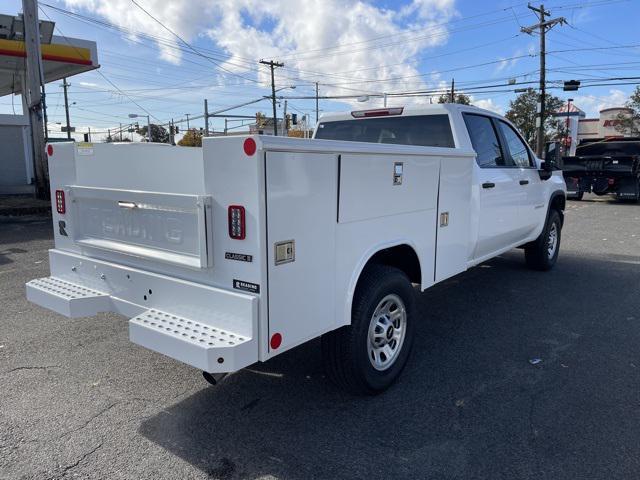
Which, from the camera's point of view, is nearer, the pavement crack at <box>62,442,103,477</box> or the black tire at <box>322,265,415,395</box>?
the pavement crack at <box>62,442,103,477</box>

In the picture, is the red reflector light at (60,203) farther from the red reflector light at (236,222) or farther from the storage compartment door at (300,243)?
the storage compartment door at (300,243)

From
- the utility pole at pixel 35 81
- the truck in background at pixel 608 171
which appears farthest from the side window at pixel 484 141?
the truck in background at pixel 608 171

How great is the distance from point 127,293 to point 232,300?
3.38 ft

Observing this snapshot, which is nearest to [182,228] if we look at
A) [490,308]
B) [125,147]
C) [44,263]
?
[125,147]

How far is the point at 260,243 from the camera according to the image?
260 centimetres

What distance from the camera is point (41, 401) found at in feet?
11.4

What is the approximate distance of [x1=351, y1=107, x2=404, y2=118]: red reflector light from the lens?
5.18 m

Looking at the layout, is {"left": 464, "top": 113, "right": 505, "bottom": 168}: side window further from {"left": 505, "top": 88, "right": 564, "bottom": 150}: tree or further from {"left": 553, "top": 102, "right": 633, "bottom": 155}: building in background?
{"left": 553, "top": 102, "right": 633, "bottom": 155}: building in background

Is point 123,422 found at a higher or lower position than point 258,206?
lower

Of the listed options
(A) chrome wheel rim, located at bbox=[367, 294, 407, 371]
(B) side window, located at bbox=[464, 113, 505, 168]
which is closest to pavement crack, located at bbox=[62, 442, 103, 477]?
(A) chrome wheel rim, located at bbox=[367, 294, 407, 371]

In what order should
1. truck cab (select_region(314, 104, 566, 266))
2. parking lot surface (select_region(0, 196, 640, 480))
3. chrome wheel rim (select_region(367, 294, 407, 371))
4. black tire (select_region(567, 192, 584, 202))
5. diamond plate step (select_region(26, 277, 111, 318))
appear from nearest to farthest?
1. parking lot surface (select_region(0, 196, 640, 480))
2. diamond plate step (select_region(26, 277, 111, 318))
3. chrome wheel rim (select_region(367, 294, 407, 371))
4. truck cab (select_region(314, 104, 566, 266))
5. black tire (select_region(567, 192, 584, 202))

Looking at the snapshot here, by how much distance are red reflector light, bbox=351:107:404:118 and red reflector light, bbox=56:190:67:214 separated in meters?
3.00

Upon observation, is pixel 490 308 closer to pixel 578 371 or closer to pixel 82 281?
pixel 578 371

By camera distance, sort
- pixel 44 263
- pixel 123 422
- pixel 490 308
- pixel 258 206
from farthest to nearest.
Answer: pixel 44 263, pixel 490 308, pixel 123 422, pixel 258 206
